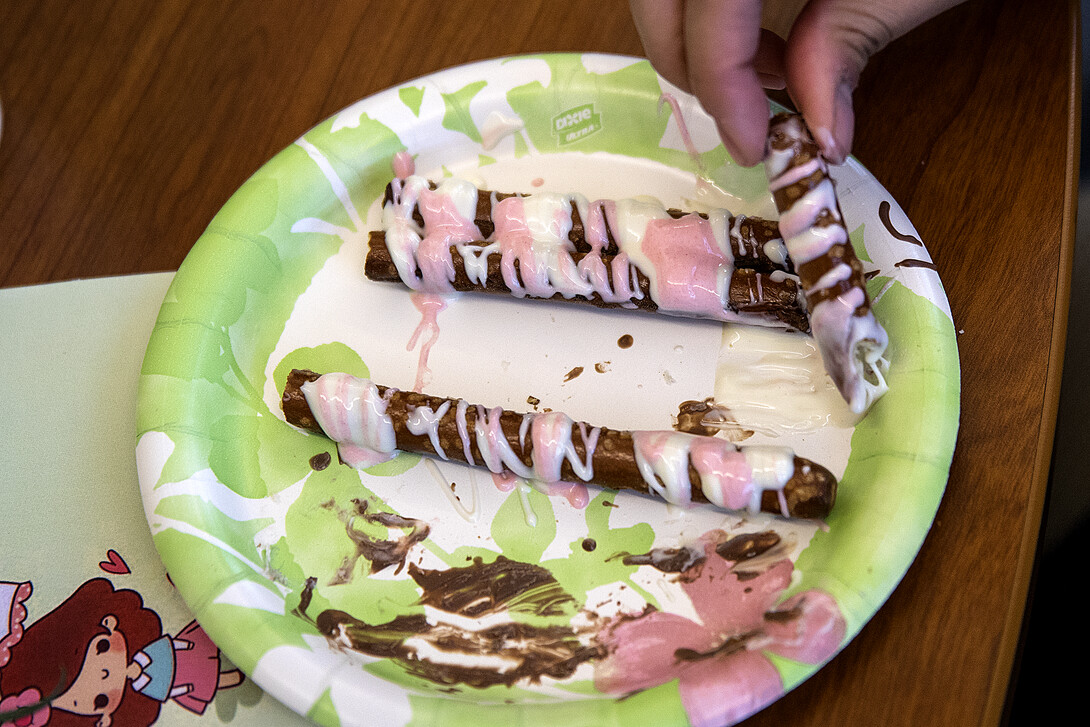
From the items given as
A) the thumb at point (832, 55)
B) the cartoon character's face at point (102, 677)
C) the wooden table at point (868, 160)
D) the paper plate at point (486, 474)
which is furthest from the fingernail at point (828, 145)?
the cartoon character's face at point (102, 677)

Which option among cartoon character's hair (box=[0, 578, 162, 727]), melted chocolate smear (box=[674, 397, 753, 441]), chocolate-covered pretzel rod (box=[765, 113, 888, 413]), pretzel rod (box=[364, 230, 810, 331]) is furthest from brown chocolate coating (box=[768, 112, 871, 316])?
cartoon character's hair (box=[0, 578, 162, 727])

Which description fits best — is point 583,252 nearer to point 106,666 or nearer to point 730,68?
point 730,68

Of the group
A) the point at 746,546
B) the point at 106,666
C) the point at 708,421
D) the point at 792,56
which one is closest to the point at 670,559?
the point at 746,546

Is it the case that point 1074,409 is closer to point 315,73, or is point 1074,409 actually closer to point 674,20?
point 674,20

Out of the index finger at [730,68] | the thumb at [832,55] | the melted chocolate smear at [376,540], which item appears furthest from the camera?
the melted chocolate smear at [376,540]

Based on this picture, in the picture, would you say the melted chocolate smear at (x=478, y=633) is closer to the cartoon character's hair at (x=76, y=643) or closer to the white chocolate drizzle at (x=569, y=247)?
the cartoon character's hair at (x=76, y=643)

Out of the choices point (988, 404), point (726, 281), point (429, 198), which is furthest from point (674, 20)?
point (988, 404)

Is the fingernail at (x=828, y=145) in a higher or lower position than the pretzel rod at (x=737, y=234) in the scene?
higher
